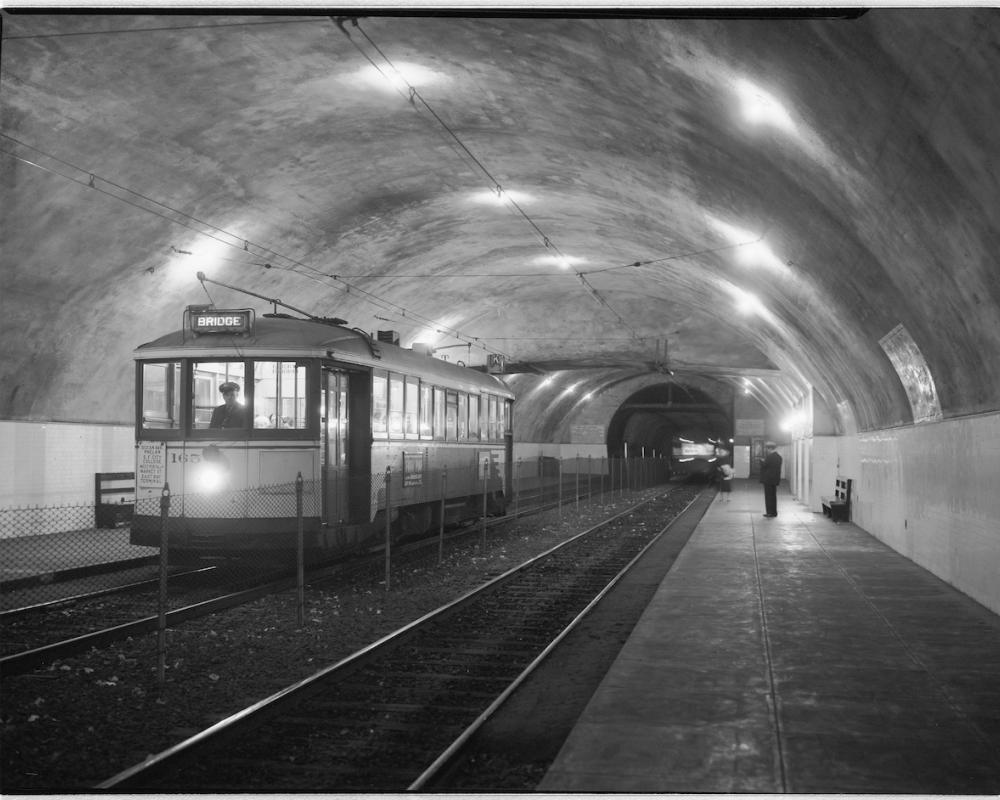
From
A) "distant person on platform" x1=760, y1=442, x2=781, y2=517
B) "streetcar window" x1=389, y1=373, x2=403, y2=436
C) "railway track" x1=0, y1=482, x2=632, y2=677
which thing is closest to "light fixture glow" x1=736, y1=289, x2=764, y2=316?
"distant person on platform" x1=760, y1=442, x2=781, y2=517

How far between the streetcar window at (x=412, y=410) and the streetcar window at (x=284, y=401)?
2.83 m

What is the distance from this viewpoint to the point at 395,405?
15234 mm

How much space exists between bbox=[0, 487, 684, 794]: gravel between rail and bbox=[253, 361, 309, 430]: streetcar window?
6.98 feet

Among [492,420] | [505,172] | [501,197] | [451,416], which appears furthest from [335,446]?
[492,420]

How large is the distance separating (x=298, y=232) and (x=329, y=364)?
7.66 m

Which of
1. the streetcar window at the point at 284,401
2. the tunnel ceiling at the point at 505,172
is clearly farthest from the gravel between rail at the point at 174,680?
the tunnel ceiling at the point at 505,172

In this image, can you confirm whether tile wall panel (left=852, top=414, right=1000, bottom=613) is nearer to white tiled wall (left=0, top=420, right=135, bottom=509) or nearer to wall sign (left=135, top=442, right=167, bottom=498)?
wall sign (left=135, top=442, right=167, bottom=498)

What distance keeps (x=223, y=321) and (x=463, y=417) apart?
690cm

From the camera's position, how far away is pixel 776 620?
10352mm

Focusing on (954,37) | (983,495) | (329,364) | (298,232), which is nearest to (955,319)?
(983,495)

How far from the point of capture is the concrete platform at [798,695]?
18.5 feet

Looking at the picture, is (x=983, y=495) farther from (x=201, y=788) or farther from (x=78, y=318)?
(x=78, y=318)

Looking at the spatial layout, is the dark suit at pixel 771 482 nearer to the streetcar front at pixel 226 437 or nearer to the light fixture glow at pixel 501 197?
the light fixture glow at pixel 501 197

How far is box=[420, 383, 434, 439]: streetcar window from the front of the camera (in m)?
16.6
